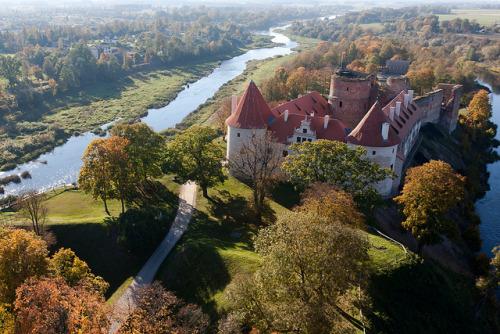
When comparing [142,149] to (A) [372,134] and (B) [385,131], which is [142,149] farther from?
(B) [385,131]

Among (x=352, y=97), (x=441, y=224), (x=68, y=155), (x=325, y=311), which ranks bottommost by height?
(x=68, y=155)

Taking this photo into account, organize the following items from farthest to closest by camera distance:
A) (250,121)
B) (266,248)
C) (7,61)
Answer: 1. (7,61)
2. (250,121)
3. (266,248)

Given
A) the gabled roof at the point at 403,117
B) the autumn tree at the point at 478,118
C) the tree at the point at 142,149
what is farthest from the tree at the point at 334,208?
the autumn tree at the point at 478,118

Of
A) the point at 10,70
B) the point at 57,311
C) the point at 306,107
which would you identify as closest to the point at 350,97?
the point at 306,107

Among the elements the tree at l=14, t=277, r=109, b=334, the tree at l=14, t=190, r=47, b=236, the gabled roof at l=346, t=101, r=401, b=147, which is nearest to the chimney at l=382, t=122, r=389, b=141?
the gabled roof at l=346, t=101, r=401, b=147

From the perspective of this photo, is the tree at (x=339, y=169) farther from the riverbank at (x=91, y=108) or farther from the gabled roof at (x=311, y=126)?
the riverbank at (x=91, y=108)

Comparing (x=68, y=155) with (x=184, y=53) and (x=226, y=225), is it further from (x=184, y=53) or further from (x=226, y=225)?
(x=184, y=53)

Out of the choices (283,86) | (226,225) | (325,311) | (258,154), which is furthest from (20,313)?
(283,86)

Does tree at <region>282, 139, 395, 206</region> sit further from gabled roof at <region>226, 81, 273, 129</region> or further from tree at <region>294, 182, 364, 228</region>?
gabled roof at <region>226, 81, 273, 129</region>
